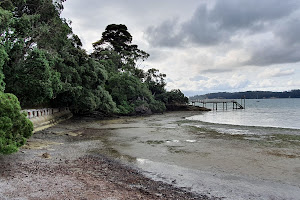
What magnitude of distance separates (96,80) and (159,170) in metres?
22.6

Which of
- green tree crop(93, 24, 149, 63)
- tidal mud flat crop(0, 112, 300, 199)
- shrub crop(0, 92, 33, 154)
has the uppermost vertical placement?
green tree crop(93, 24, 149, 63)

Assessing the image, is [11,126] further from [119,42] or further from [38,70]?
[119,42]

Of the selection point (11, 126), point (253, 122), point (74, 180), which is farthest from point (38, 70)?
point (253, 122)

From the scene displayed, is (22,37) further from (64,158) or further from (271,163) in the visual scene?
(271,163)

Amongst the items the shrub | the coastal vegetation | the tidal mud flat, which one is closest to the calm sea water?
the tidal mud flat

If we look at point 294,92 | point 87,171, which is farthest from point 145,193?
point 294,92

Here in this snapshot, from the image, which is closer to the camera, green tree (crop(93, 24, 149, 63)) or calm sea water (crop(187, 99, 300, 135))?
calm sea water (crop(187, 99, 300, 135))

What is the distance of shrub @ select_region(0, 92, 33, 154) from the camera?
705 cm

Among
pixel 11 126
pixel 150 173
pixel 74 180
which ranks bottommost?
pixel 150 173

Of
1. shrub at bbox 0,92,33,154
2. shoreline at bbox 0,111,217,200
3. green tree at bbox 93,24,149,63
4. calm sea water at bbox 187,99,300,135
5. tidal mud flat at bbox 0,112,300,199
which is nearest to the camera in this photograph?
shoreline at bbox 0,111,217,200

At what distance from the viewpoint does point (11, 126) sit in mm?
7348

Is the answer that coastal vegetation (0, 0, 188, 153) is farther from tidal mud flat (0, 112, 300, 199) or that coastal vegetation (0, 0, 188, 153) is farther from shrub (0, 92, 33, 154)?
tidal mud flat (0, 112, 300, 199)

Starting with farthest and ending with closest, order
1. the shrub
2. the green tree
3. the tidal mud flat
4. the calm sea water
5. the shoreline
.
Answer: the green tree, the calm sea water, the shrub, the tidal mud flat, the shoreline

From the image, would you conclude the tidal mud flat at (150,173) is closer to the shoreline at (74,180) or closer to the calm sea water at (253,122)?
the shoreline at (74,180)
